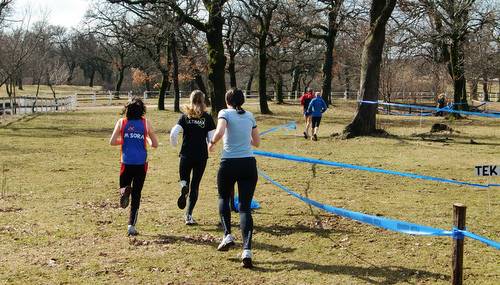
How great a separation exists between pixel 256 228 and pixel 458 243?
3.14m

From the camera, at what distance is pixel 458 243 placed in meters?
4.46

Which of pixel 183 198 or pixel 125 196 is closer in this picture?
pixel 125 196

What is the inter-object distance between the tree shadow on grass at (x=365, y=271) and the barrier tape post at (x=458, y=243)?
0.58 metres

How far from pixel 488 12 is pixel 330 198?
832 inches

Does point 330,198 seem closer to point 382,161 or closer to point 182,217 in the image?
point 182,217

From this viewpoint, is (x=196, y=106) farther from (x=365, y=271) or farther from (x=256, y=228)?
(x=365, y=271)

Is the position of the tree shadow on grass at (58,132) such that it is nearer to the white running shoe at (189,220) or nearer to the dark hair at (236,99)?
the white running shoe at (189,220)

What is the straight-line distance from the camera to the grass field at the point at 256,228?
17.7 feet

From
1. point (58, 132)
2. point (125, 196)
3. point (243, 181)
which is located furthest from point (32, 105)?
point (243, 181)

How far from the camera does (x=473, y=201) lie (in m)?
8.63

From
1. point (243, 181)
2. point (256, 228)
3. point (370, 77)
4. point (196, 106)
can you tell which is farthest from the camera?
point (370, 77)

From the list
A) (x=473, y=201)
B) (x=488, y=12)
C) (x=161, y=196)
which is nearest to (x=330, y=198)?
(x=473, y=201)

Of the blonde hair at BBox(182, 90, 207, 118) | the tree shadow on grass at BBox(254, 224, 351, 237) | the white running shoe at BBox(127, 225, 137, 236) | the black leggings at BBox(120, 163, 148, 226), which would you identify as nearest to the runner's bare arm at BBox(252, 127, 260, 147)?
the blonde hair at BBox(182, 90, 207, 118)

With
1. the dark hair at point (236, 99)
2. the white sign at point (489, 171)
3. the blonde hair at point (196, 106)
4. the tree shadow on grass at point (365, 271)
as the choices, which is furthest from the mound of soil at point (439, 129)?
the dark hair at point (236, 99)
